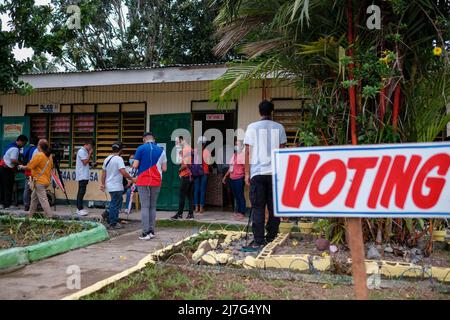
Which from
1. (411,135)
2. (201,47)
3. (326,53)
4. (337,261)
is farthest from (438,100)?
(201,47)

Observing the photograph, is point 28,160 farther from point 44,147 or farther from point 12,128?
point 12,128

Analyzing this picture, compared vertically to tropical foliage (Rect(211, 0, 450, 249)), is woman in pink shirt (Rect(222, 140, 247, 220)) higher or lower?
lower

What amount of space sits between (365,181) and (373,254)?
296 centimetres

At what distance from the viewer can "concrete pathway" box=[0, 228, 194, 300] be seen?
4.45 meters

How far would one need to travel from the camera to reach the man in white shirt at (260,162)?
18.4ft

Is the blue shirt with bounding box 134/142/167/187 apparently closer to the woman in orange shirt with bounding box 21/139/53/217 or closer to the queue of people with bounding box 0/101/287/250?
the queue of people with bounding box 0/101/287/250

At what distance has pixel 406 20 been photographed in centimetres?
→ 525

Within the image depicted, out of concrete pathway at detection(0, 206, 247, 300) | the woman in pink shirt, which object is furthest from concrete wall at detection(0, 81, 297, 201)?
concrete pathway at detection(0, 206, 247, 300)

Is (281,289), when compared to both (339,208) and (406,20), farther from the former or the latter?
(406,20)

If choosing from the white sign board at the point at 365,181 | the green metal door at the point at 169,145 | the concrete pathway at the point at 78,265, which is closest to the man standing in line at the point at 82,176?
the green metal door at the point at 169,145

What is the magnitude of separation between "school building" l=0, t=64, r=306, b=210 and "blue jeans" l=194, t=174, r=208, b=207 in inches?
29.0

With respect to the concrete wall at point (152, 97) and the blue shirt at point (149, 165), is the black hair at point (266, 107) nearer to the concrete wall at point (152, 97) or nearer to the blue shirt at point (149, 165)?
the blue shirt at point (149, 165)

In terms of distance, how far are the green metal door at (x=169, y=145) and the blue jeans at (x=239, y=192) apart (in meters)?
1.81

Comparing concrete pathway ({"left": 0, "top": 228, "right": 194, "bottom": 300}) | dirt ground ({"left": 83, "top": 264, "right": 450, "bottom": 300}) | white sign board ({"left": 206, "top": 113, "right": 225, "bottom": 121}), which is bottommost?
concrete pathway ({"left": 0, "top": 228, "right": 194, "bottom": 300})
